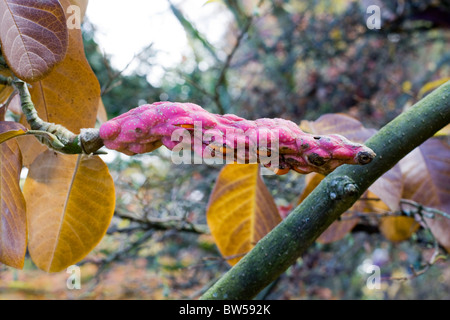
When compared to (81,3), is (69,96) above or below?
below

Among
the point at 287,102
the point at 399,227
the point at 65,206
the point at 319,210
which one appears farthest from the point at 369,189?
the point at 287,102

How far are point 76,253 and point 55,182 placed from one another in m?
0.11

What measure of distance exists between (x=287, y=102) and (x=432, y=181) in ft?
4.06

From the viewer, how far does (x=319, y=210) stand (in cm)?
46

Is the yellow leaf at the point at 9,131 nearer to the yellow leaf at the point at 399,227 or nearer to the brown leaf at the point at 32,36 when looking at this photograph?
the brown leaf at the point at 32,36

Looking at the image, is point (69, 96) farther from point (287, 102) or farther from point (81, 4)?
point (287, 102)

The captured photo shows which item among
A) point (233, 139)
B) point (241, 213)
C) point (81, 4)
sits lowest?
point (233, 139)

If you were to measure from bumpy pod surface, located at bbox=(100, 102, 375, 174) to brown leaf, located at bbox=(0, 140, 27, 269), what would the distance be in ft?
0.55

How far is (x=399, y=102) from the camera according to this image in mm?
1917

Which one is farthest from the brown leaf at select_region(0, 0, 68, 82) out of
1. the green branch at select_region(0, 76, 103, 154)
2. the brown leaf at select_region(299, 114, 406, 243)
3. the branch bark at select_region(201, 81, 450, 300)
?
the brown leaf at select_region(299, 114, 406, 243)

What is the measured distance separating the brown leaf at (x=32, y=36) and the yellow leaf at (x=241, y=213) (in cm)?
34

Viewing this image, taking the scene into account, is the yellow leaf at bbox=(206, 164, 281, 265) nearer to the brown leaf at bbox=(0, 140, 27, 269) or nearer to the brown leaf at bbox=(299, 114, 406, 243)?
the brown leaf at bbox=(299, 114, 406, 243)

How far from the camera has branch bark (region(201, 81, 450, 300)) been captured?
1.48 feet

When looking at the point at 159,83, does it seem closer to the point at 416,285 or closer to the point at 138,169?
the point at 138,169
